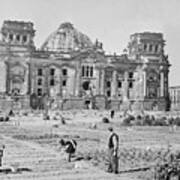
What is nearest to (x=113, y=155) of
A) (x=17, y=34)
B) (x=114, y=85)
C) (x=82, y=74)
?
(x=17, y=34)

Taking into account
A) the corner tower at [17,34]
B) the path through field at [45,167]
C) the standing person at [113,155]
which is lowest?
the path through field at [45,167]

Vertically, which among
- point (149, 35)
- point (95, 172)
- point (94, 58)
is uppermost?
point (149, 35)

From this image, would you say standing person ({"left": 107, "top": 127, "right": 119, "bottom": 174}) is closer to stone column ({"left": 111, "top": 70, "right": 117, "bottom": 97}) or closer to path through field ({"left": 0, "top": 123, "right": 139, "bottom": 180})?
path through field ({"left": 0, "top": 123, "right": 139, "bottom": 180})

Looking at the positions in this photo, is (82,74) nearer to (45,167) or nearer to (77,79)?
(77,79)

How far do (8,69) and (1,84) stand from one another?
133 inches

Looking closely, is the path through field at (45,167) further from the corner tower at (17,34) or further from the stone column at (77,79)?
the stone column at (77,79)


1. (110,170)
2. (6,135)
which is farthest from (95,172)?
(6,135)

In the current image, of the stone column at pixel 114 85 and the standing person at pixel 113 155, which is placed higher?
the stone column at pixel 114 85

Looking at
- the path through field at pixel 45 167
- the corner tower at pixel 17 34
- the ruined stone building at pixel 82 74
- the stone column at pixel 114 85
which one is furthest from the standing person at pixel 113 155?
the stone column at pixel 114 85

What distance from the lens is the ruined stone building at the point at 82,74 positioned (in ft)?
289

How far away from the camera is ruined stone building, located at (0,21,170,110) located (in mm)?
88188

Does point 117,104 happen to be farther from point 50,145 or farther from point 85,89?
point 50,145

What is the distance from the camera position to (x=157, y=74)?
99.8 meters

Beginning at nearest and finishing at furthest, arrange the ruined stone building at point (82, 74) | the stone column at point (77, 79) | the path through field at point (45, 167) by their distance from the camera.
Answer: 1. the path through field at point (45, 167)
2. the ruined stone building at point (82, 74)
3. the stone column at point (77, 79)
